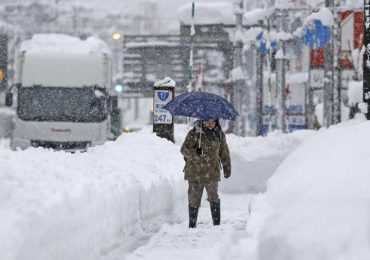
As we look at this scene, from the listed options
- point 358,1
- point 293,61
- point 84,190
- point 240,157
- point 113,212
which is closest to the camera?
point 84,190

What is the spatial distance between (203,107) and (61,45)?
11.9m

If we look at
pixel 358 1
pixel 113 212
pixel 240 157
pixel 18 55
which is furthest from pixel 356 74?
pixel 113 212

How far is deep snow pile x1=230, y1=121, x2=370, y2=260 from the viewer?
418 cm

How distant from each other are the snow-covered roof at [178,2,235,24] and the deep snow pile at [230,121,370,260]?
37.7 m

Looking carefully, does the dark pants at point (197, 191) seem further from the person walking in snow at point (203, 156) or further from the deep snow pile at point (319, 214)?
the deep snow pile at point (319, 214)

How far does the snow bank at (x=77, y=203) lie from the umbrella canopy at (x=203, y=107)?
A: 44.1 inches

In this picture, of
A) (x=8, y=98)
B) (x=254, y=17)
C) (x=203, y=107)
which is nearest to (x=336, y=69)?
(x=8, y=98)

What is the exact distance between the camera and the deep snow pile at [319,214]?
418 cm

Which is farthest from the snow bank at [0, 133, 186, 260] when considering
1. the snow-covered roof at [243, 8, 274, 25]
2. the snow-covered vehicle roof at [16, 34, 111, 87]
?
the snow-covered roof at [243, 8, 274, 25]

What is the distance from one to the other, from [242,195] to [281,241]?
13.1m

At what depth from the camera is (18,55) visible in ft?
69.4

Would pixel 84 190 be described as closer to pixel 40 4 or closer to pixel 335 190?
pixel 335 190

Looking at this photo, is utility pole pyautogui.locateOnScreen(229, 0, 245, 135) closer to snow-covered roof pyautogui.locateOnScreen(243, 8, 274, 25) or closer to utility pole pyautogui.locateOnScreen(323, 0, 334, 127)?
snow-covered roof pyautogui.locateOnScreen(243, 8, 274, 25)

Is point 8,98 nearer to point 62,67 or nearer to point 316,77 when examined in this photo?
point 62,67
